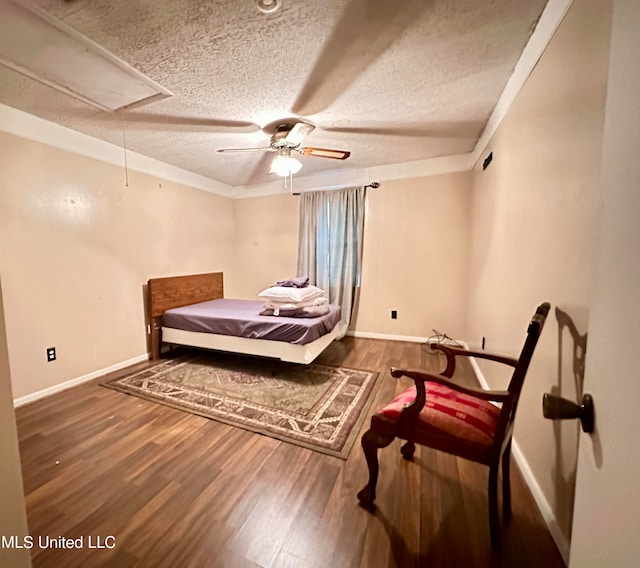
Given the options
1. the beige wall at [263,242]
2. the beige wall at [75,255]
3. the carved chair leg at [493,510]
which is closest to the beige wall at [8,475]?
the carved chair leg at [493,510]

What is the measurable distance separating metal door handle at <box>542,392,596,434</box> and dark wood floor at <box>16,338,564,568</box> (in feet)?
3.14

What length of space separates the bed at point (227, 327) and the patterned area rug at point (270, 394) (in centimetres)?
23

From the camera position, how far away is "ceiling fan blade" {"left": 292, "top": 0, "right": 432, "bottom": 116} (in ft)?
4.33

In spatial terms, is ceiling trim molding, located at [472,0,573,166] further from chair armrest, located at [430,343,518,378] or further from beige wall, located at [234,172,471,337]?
chair armrest, located at [430,343,518,378]

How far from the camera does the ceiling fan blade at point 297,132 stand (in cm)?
233

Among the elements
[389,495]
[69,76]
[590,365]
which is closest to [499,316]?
[389,495]

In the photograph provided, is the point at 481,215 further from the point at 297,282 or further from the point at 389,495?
the point at 389,495

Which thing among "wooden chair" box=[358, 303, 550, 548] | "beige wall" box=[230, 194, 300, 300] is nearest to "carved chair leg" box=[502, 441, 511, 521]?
"wooden chair" box=[358, 303, 550, 548]

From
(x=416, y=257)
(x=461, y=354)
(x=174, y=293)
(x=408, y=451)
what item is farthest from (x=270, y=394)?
(x=416, y=257)

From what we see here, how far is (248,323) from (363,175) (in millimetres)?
2594

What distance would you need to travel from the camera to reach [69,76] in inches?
70.6

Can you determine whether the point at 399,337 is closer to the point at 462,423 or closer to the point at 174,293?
the point at 462,423

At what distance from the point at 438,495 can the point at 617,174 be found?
5.09ft

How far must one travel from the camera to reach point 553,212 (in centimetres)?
128
